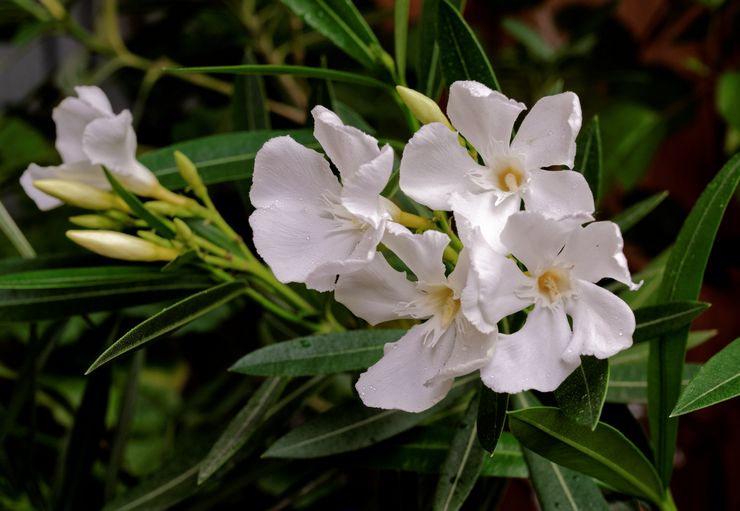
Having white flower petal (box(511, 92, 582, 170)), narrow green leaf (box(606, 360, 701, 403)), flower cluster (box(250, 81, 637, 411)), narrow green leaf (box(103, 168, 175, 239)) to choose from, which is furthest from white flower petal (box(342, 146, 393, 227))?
narrow green leaf (box(606, 360, 701, 403))

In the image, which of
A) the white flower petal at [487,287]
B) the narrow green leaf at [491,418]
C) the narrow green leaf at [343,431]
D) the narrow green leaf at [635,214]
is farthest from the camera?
the narrow green leaf at [635,214]

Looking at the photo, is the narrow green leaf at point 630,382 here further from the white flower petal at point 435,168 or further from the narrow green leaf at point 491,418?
the white flower petal at point 435,168

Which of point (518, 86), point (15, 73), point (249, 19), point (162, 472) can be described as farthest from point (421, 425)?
point (15, 73)

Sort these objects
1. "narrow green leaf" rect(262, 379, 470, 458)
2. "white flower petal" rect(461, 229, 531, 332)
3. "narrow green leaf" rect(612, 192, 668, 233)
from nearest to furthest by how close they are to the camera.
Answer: "white flower petal" rect(461, 229, 531, 332) → "narrow green leaf" rect(262, 379, 470, 458) → "narrow green leaf" rect(612, 192, 668, 233)

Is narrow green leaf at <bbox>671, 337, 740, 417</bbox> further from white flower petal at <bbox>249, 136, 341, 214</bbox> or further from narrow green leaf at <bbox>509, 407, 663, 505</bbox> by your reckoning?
white flower petal at <bbox>249, 136, 341, 214</bbox>

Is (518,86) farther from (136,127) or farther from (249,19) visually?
(136,127)

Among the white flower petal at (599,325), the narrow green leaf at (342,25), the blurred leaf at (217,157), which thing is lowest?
the blurred leaf at (217,157)

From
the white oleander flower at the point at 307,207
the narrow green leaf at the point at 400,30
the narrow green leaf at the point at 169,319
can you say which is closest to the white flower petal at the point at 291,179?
the white oleander flower at the point at 307,207
